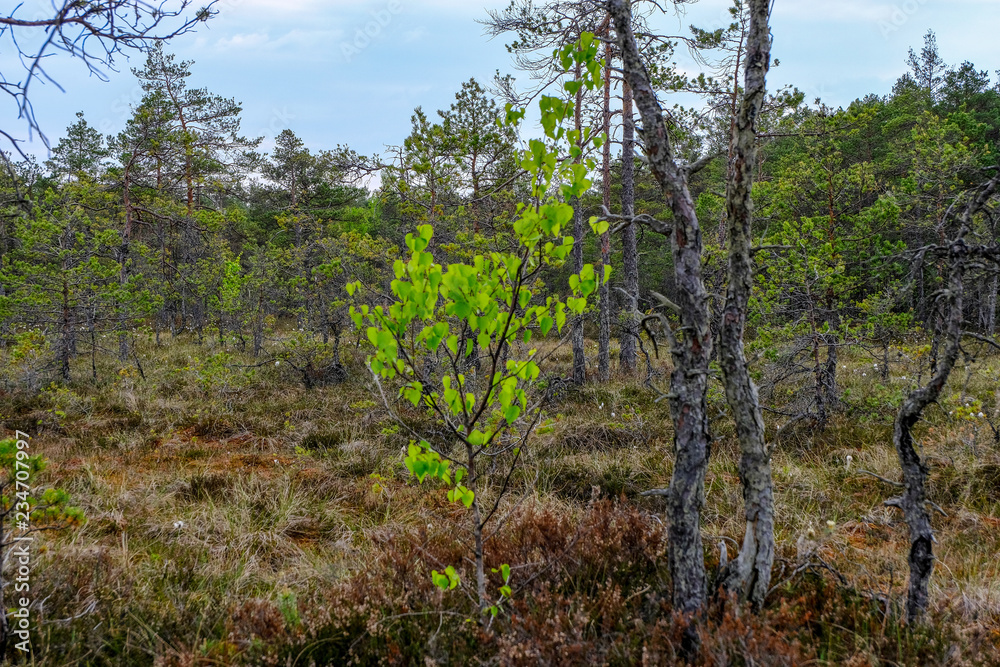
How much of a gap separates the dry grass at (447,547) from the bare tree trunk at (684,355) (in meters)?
0.23

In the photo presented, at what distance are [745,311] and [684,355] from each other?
36cm

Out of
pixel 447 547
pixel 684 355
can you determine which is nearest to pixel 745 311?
pixel 684 355

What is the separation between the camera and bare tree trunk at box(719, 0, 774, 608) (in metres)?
2.21

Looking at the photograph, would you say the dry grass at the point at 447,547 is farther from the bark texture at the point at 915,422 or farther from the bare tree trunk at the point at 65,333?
the bare tree trunk at the point at 65,333

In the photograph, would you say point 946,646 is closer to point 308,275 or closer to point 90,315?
point 308,275

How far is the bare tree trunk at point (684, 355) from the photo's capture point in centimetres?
229

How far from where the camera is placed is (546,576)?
9.85 ft

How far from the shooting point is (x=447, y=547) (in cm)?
345

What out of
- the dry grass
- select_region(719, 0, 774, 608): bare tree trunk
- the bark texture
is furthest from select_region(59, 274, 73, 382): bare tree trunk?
the bark texture

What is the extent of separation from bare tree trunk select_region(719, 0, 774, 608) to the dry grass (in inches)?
15.5

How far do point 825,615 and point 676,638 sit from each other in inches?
38.1

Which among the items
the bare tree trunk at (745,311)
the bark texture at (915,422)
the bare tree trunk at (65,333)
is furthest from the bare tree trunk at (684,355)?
the bare tree trunk at (65,333)

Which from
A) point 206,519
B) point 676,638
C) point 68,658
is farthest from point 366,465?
point 676,638

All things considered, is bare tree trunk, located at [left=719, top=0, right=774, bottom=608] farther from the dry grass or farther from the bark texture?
the bark texture
